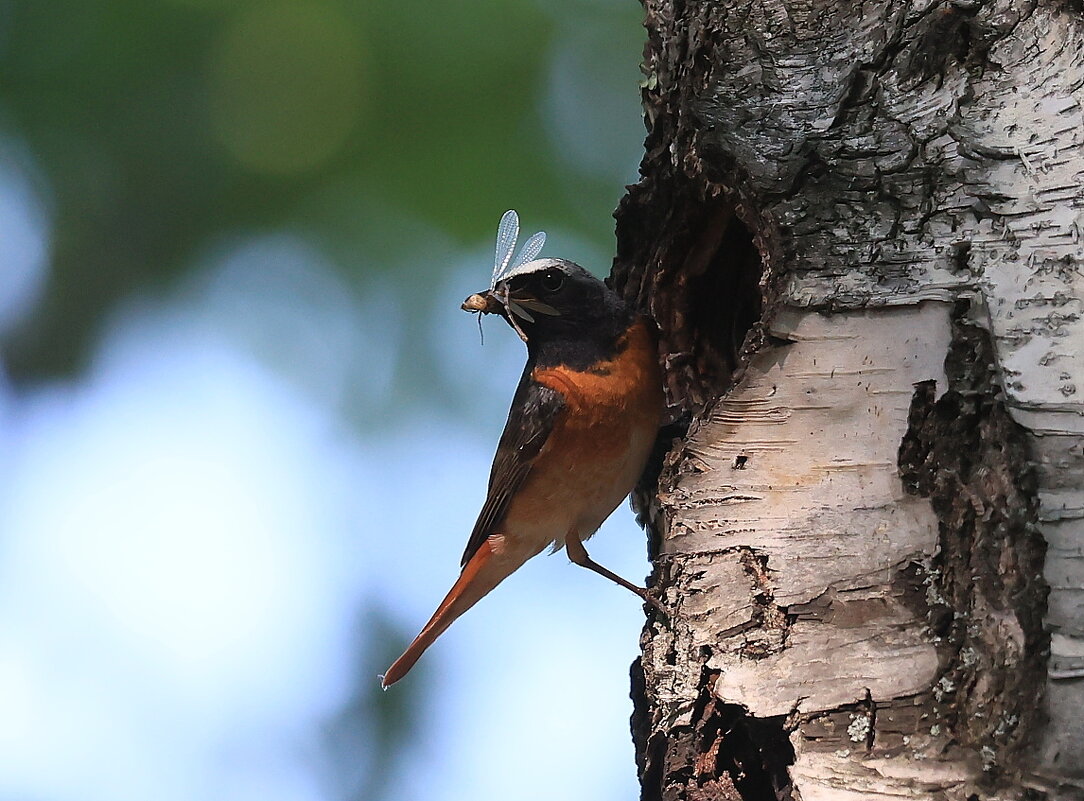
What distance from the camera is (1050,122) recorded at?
2.27 m

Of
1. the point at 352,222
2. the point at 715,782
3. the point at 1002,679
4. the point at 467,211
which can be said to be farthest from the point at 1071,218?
the point at 352,222

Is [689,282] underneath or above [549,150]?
underneath

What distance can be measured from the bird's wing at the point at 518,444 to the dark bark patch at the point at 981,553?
171 cm

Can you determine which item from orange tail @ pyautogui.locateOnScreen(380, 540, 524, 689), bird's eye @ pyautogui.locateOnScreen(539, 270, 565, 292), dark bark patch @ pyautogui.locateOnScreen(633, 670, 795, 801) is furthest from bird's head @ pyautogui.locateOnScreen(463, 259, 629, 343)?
dark bark patch @ pyautogui.locateOnScreen(633, 670, 795, 801)

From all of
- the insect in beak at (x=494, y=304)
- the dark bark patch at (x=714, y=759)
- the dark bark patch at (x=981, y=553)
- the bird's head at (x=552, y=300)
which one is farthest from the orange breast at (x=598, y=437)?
the dark bark patch at (x=981, y=553)

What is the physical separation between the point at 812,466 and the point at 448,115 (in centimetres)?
267

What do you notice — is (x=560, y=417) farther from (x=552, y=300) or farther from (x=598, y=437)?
(x=552, y=300)

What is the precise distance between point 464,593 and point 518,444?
0.68 m

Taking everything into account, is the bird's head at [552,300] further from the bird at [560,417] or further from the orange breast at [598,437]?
the orange breast at [598,437]

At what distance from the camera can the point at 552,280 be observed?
3996mm

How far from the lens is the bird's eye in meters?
3.98

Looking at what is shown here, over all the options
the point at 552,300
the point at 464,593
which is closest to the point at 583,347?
the point at 552,300

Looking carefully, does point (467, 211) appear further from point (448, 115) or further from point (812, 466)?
point (812, 466)

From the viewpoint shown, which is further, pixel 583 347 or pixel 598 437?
pixel 583 347
